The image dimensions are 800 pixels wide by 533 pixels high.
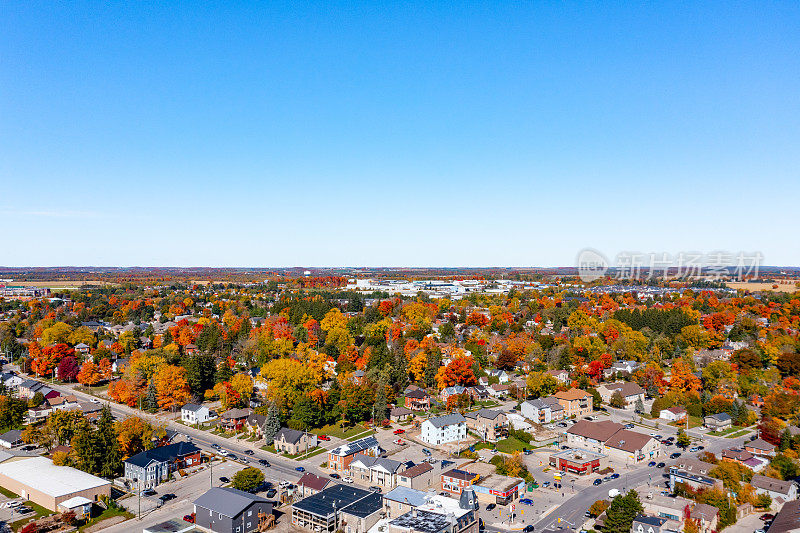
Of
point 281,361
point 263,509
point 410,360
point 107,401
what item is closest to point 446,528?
point 263,509

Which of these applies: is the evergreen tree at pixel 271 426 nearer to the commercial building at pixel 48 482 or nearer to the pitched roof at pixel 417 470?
the commercial building at pixel 48 482

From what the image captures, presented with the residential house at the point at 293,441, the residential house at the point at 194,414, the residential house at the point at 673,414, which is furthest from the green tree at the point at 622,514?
the residential house at the point at 194,414

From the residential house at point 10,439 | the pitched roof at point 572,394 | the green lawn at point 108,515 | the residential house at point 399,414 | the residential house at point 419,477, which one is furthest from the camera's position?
the pitched roof at point 572,394

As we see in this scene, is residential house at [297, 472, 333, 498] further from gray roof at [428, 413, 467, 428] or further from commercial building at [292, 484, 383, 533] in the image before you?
gray roof at [428, 413, 467, 428]

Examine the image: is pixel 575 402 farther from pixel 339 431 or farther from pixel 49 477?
pixel 49 477

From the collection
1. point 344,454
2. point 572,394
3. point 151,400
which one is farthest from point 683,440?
point 151,400

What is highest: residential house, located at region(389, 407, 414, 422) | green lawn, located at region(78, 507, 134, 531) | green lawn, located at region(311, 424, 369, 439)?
residential house, located at region(389, 407, 414, 422)

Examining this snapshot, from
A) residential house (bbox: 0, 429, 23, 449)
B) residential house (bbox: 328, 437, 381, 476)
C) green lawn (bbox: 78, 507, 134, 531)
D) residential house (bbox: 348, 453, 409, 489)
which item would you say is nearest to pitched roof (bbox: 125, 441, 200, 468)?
green lawn (bbox: 78, 507, 134, 531)
